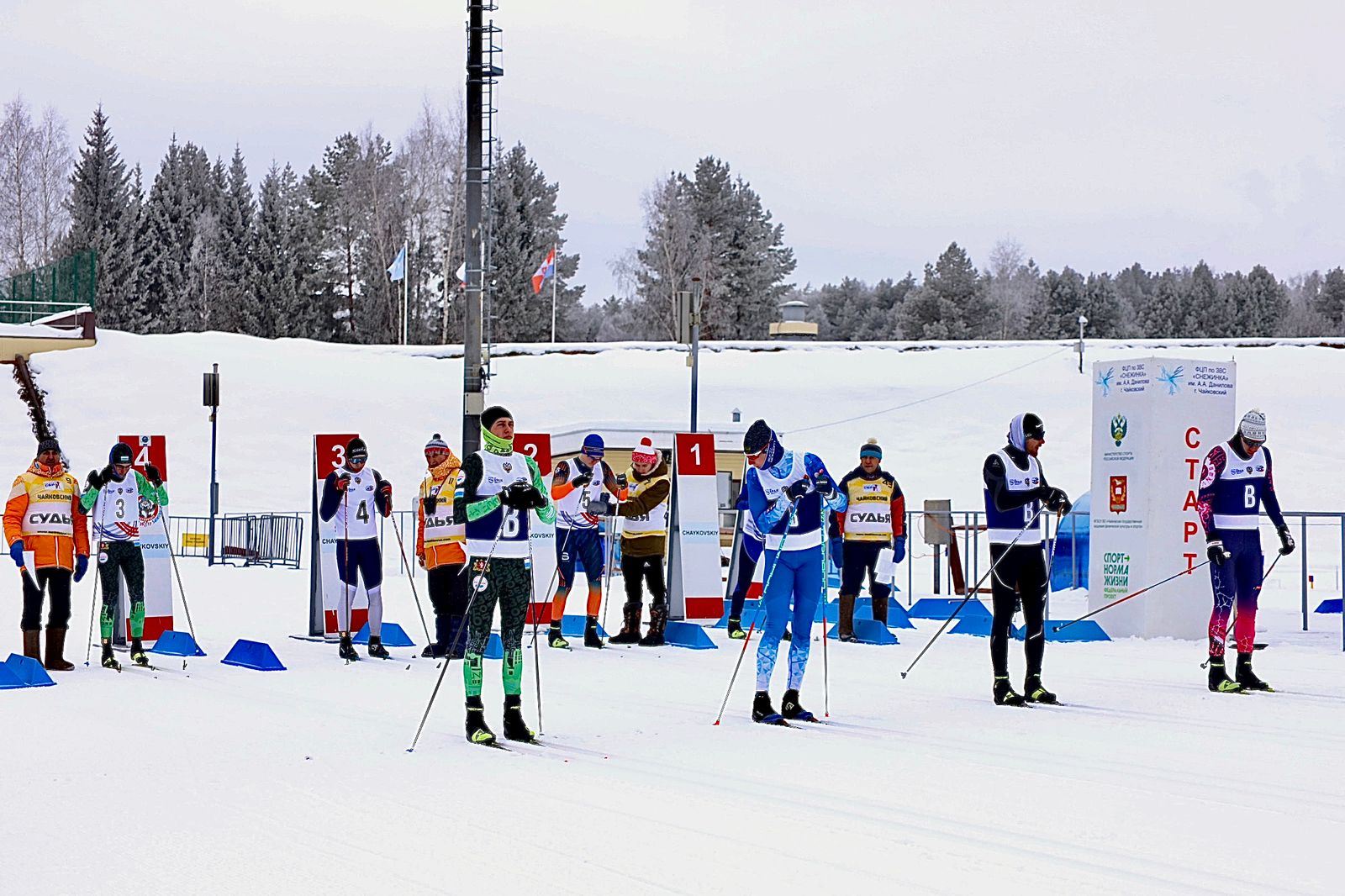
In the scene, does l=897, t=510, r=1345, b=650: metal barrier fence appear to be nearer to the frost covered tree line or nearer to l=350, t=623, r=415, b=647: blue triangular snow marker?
l=350, t=623, r=415, b=647: blue triangular snow marker

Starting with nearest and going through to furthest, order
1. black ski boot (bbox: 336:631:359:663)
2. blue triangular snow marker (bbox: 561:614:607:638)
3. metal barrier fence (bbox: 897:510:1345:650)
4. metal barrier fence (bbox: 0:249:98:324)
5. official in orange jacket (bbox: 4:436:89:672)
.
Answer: official in orange jacket (bbox: 4:436:89:672) < black ski boot (bbox: 336:631:359:663) < blue triangular snow marker (bbox: 561:614:607:638) < metal barrier fence (bbox: 897:510:1345:650) < metal barrier fence (bbox: 0:249:98:324)

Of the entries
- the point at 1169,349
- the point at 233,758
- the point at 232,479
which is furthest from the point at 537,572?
the point at 1169,349

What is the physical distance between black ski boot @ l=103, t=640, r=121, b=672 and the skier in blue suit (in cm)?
600

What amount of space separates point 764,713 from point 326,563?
21.6 feet

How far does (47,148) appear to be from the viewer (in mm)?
71938

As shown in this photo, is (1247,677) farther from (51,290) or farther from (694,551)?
(51,290)

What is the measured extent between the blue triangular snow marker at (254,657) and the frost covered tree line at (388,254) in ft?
186

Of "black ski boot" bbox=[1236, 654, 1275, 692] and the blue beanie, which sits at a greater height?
the blue beanie

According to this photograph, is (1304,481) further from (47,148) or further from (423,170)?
(47,148)

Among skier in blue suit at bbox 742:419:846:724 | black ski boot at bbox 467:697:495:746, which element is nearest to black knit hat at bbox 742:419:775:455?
skier in blue suit at bbox 742:419:846:724

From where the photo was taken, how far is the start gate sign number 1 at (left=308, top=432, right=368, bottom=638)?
14523 mm

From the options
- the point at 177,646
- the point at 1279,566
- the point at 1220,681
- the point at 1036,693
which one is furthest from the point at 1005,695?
the point at 1279,566

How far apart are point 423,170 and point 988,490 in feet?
216

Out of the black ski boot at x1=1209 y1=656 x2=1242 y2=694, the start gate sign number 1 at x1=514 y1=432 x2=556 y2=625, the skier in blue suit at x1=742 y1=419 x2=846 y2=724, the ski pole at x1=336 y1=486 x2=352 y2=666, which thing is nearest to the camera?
the skier in blue suit at x1=742 y1=419 x2=846 y2=724
